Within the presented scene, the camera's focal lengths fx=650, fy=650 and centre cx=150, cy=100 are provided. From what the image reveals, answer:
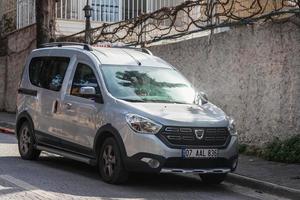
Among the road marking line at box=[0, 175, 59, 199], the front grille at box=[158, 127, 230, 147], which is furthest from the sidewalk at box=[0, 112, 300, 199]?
the road marking line at box=[0, 175, 59, 199]

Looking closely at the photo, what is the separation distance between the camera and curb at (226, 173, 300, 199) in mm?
8766

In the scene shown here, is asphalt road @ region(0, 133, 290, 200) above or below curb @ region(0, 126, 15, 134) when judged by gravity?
above

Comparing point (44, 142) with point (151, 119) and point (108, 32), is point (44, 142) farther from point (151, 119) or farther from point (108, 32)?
point (108, 32)

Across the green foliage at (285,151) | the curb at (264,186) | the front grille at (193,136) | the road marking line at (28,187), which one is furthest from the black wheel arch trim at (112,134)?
the green foliage at (285,151)

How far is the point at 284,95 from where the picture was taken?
38.3 feet

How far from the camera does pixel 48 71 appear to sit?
1131 cm

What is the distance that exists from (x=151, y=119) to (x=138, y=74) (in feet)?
4.79

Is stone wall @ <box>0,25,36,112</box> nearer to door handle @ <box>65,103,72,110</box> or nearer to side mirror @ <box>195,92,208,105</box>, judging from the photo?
door handle @ <box>65,103,72,110</box>

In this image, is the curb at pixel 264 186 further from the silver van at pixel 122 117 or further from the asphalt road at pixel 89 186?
the silver van at pixel 122 117

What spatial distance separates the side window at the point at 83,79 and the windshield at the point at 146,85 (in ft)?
0.82

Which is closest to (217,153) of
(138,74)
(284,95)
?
(138,74)

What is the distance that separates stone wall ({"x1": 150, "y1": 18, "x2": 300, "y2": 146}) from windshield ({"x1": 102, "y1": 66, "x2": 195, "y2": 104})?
2.31 metres

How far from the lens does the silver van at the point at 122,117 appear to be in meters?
8.73

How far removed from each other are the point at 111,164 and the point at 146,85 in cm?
139
